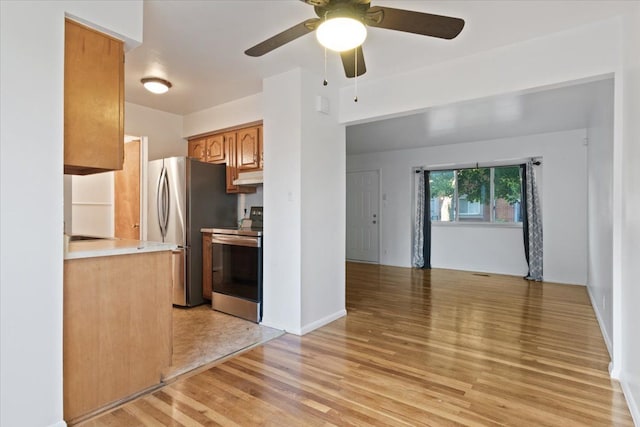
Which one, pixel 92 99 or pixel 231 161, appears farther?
pixel 231 161

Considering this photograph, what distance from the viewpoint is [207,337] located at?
3039mm

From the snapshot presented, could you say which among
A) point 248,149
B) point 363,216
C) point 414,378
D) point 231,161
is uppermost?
point 248,149

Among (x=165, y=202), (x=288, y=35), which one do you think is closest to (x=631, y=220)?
(x=288, y=35)

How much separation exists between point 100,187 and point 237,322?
8.51 feet

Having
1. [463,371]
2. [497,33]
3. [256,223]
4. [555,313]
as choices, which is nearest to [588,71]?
[497,33]

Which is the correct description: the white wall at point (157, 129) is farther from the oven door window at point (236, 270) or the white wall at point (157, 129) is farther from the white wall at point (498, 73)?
the white wall at point (498, 73)

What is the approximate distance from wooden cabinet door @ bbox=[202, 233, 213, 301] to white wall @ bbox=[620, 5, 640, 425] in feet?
12.1

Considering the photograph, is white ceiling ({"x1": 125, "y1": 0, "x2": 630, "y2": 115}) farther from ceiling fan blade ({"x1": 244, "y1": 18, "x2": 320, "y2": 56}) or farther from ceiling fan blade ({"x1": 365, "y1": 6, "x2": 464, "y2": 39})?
ceiling fan blade ({"x1": 365, "y1": 6, "x2": 464, "y2": 39})

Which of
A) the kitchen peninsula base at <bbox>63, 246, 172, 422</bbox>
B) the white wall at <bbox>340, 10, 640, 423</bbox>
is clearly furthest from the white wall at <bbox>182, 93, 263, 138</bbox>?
the kitchen peninsula base at <bbox>63, 246, 172, 422</bbox>

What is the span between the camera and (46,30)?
5.52ft

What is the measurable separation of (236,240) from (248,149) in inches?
44.0

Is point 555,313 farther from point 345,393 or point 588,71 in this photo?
point 345,393

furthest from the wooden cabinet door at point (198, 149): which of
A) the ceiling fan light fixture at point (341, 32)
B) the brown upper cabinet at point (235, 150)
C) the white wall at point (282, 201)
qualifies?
the ceiling fan light fixture at point (341, 32)

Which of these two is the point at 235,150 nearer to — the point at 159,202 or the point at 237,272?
the point at 159,202
